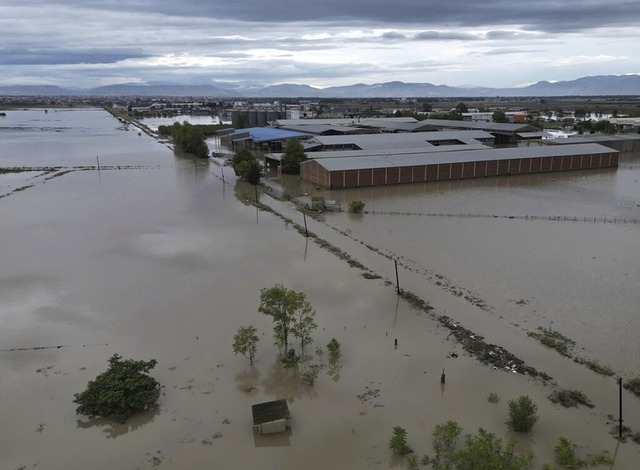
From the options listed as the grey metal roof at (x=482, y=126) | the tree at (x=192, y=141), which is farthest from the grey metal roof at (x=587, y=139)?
the tree at (x=192, y=141)

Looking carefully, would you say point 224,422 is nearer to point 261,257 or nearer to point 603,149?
point 261,257

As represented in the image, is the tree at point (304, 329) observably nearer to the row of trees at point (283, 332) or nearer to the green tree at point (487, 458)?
the row of trees at point (283, 332)

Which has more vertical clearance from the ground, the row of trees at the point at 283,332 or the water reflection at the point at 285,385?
the row of trees at the point at 283,332

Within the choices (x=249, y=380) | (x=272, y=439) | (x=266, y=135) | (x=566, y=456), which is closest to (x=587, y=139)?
(x=266, y=135)

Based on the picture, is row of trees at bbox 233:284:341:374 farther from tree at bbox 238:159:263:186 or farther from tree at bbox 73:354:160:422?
tree at bbox 238:159:263:186

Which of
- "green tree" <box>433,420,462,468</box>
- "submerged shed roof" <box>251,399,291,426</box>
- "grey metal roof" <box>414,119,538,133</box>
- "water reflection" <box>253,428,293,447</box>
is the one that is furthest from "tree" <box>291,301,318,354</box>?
"grey metal roof" <box>414,119,538,133</box>

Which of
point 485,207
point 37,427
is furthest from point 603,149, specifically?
point 37,427
